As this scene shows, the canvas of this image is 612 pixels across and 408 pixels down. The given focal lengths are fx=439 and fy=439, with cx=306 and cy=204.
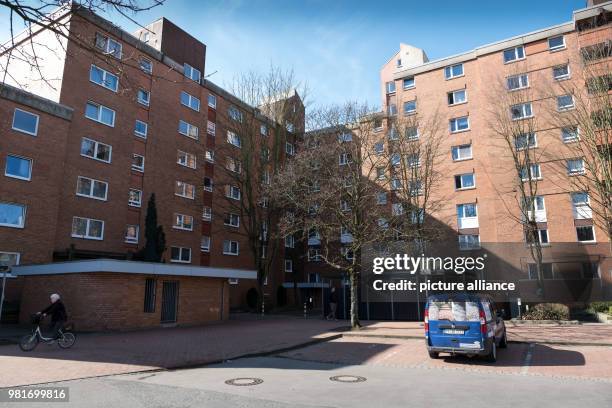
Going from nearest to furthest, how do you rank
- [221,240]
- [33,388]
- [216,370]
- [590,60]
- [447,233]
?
[33,388], [216,370], [590,60], [447,233], [221,240]

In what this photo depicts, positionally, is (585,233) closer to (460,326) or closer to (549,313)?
(549,313)

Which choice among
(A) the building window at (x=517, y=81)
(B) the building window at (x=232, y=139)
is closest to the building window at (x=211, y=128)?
(B) the building window at (x=232, y=139)

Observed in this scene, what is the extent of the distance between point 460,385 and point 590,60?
20778mm

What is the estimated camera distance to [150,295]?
19500 mm

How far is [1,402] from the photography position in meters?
6.67

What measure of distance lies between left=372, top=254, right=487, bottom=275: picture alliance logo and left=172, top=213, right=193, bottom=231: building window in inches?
A: 591

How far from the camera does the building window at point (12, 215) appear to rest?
2145 cm

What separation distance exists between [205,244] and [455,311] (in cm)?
2612

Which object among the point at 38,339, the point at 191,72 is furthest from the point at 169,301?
the point at 191,72

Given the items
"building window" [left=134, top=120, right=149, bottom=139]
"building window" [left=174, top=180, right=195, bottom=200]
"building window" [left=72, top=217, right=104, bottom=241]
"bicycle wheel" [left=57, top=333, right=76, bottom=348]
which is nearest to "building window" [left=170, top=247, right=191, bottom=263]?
"building window" [left=174, top=180, right=195, bottom=200]

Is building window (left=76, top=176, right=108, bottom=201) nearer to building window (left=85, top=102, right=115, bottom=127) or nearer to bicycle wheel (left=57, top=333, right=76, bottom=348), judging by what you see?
building window (left=85, top=102, right=115, bottom=127)

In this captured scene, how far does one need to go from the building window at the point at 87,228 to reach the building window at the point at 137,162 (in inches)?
188

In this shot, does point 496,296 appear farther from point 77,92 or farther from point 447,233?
point 77,92

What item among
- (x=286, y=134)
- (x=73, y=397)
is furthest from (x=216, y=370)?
(x=286, y=134)
